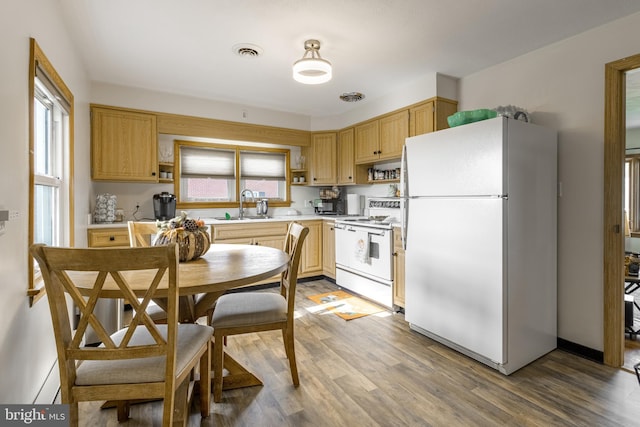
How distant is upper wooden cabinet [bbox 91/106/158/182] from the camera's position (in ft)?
10.8

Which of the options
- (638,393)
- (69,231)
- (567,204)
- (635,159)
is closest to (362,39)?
(567,204)

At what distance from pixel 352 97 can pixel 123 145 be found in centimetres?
267

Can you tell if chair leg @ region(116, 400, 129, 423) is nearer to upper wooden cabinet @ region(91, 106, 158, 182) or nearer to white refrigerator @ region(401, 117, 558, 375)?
white refrigerator @ region(401, 117, 558, 375)

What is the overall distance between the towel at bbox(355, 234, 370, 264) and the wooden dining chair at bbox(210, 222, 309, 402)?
5.24 ft

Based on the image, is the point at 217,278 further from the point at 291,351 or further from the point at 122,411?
the point at 122,411

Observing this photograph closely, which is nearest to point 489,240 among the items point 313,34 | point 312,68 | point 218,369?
point 312,68

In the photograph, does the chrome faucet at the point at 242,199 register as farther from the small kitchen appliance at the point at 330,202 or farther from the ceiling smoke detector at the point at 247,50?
the ceiling smoke detector at the point at 247,50

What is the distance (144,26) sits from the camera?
90.8 inches

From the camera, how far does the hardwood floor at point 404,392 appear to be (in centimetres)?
165

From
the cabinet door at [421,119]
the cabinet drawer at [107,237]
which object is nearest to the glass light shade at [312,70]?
the cabinet door at [421,119]

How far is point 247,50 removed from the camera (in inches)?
105

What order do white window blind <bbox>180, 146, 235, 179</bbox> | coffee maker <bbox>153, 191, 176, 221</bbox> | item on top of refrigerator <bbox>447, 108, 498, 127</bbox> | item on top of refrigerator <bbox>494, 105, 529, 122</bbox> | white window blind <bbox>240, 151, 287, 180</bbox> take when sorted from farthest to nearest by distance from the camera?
white window blind <bbox>240, 151, 287, 180</bbox>, white window blind <bbox>180, 146, 235, 179</bbox>, coffee maker <bbox>153, 191, 176, 221</bbox>, item on top of refrigerator <bbox>494, 105, 529, 122</bbox>, item on top of refrigerator <bbox>447, 108, 498, 127</bbox>

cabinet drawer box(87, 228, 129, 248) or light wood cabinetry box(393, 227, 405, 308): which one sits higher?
cabinet drawer box(87, 228, 129, 248)

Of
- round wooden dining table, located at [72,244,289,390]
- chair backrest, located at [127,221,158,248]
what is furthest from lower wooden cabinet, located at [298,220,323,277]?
chair backrest, located at [127,221,158,248]
